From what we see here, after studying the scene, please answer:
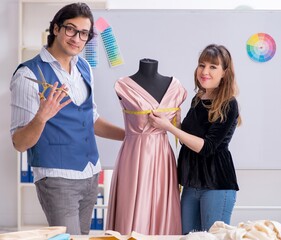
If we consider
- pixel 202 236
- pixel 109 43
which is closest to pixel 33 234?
pixel 202 236

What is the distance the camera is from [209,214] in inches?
91.1

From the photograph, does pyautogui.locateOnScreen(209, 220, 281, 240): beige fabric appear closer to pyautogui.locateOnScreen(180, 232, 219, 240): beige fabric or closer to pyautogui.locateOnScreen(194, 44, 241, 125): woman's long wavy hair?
pyautogui.locateOnScreen(180, 232, 219, 240): beige fabric

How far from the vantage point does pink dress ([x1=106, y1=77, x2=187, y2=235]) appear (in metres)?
2.35

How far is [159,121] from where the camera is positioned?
233cm

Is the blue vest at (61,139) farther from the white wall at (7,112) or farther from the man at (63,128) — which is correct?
the white wall at (7,112)

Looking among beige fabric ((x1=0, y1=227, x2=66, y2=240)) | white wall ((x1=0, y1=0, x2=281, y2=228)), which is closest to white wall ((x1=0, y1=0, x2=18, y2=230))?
white wall ((x1=0, y1=0, x2=281, y2=228))

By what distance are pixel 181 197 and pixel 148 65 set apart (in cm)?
60

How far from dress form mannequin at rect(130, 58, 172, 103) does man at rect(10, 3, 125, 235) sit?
23 cm

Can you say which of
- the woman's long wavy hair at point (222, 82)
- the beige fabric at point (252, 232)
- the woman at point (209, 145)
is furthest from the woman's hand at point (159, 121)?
the beige fabric at point (252, 232)

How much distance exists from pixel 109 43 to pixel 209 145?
52.8 inches

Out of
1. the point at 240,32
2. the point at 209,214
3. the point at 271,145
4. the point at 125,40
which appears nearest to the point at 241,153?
the point at 271,145

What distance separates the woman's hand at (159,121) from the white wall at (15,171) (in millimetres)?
2317

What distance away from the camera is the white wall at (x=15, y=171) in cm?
451

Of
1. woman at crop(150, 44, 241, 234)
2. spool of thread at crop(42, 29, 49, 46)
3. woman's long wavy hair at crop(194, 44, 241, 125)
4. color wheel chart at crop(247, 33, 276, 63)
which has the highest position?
spool of thread at crop(42, 29, 49, 46)
